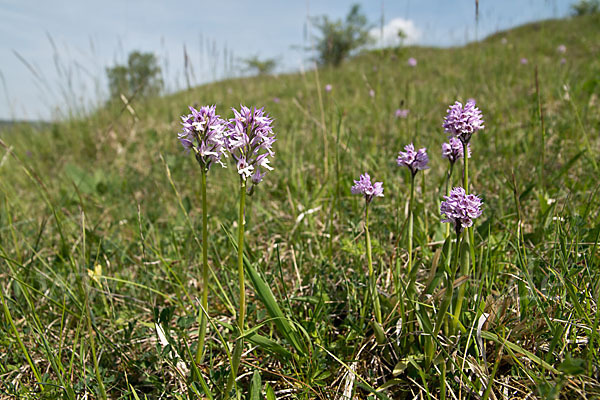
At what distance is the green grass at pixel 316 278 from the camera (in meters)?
1.29

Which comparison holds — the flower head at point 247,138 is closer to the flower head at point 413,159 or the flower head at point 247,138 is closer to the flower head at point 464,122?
the flower head at point 413,159

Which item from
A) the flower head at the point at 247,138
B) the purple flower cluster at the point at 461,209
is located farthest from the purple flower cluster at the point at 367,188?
the flower head at the point at 247,138

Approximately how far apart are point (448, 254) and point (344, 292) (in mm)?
590

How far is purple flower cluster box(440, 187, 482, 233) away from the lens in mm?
1146

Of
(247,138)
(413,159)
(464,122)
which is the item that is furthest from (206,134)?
(464,122)

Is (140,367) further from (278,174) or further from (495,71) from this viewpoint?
(495,71)

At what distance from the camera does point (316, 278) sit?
1805 mm

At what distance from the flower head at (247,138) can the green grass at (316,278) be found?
0.90 feet

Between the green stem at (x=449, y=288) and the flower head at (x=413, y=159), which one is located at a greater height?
the flower head at (x=413, y=159)

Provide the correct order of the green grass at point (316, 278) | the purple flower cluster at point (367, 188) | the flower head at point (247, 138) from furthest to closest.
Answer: the purple flower cluster at point (367, 188) → the green grass at point (316, 278) → the flower head at point (247, 138)

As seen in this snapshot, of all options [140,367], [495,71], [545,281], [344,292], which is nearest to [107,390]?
[140,367]

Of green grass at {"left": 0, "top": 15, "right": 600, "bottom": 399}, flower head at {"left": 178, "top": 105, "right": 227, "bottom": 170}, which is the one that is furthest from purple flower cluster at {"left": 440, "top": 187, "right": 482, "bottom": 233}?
flower head at {"left": 178, "top": 105, "right": 227, "bottom": 170}

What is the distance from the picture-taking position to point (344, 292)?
172 centimetres

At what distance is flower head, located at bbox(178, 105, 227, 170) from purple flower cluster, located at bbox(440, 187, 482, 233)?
75cm
